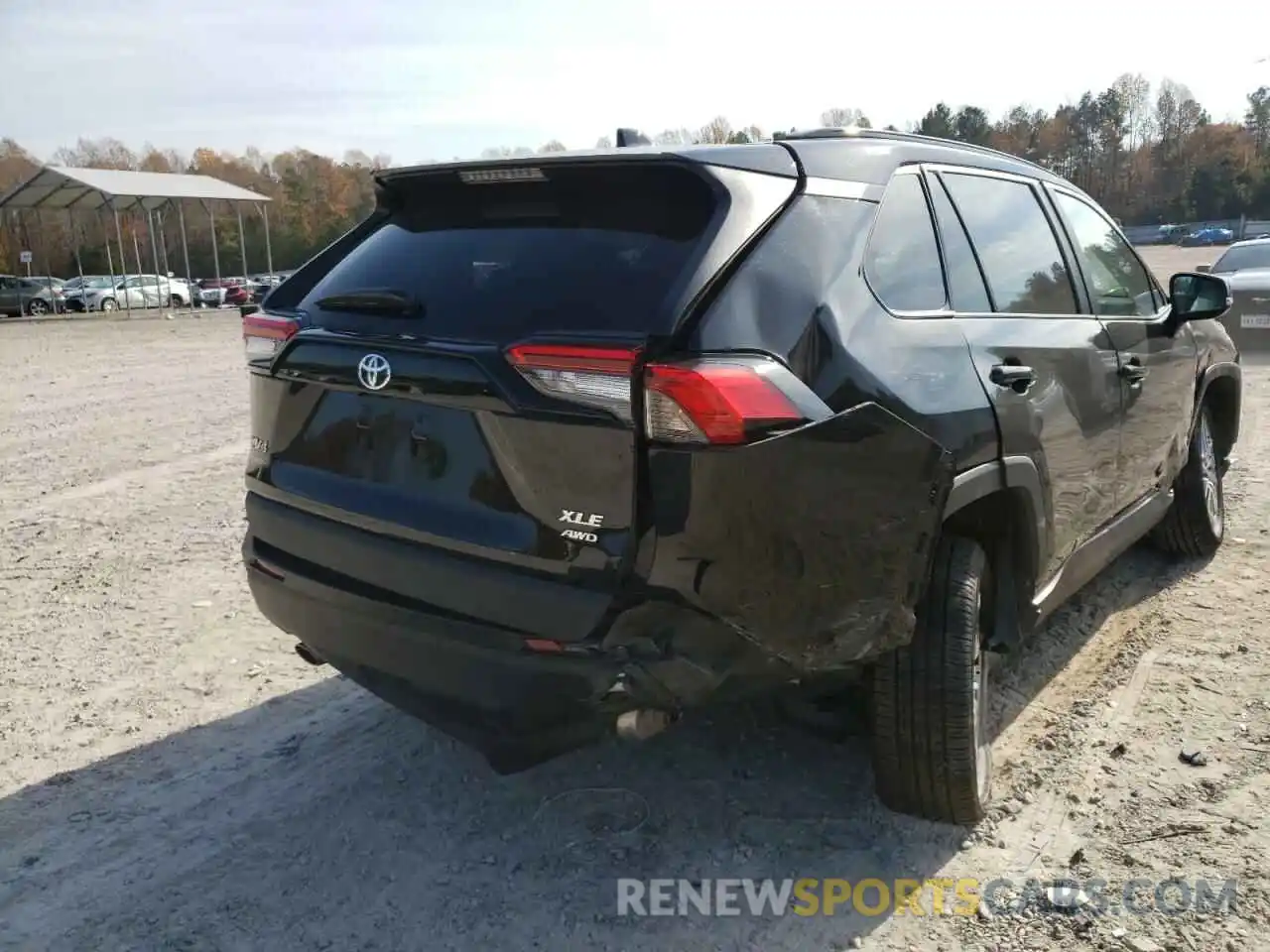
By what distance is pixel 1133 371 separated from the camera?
3.99 meters

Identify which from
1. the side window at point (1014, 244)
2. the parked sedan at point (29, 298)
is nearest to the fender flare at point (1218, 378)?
the side window at point (1014, 244)

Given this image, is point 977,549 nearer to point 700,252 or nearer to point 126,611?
point 700,252

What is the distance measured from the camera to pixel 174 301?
4006 cm

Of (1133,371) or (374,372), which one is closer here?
(374,372)

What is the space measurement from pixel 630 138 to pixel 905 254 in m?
0.92

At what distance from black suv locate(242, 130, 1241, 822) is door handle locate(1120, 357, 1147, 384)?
0.69 metres

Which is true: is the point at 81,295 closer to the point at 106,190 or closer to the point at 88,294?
the point at 88,294

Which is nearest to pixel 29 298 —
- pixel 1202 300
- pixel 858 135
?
pixel 1202 300

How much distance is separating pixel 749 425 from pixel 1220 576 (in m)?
3.95

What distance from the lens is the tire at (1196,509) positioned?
5.15 meters

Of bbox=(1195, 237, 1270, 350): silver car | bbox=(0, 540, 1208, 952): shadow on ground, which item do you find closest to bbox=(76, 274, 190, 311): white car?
bbox=(1195, 237, 1270, 350): silver car

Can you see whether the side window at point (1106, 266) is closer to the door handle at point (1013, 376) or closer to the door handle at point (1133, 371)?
the door handle at point (1133, 371)

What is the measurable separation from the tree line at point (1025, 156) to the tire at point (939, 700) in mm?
58301

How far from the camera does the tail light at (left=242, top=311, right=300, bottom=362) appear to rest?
305 centimetres
